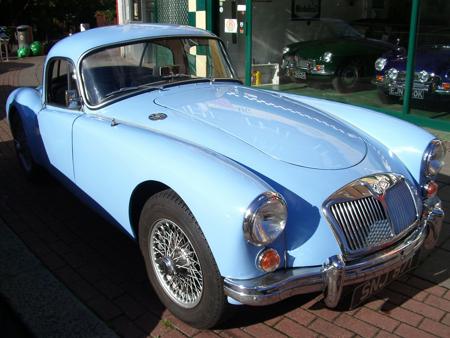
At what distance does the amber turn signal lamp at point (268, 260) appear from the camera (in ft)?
7.64

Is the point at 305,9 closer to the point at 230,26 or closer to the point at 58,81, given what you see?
the point at 230,26

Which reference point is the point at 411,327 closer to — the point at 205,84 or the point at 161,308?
the point at 161,308

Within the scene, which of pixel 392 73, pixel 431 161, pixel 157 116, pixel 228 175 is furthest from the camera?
pixel 392 73

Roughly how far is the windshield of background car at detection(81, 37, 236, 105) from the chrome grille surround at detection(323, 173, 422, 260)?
72.4 inches

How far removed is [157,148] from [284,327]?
4.04 feet

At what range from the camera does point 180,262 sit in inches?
106

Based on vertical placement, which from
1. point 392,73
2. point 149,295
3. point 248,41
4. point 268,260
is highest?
point 248,41

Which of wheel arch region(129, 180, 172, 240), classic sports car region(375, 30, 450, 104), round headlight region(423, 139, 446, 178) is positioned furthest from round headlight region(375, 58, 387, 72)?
wheel arch region(129, 180, 172, 240)

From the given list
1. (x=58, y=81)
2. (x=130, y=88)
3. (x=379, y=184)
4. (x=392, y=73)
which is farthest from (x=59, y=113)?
(x=392, y=73)

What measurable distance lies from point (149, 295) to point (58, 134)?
1.55 m

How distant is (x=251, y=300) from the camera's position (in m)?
2.28

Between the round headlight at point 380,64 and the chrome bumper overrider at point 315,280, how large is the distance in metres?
5.46

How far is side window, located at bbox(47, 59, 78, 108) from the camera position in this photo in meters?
4.03

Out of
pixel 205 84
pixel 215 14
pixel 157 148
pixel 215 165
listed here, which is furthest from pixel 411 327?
pixel 215 14
